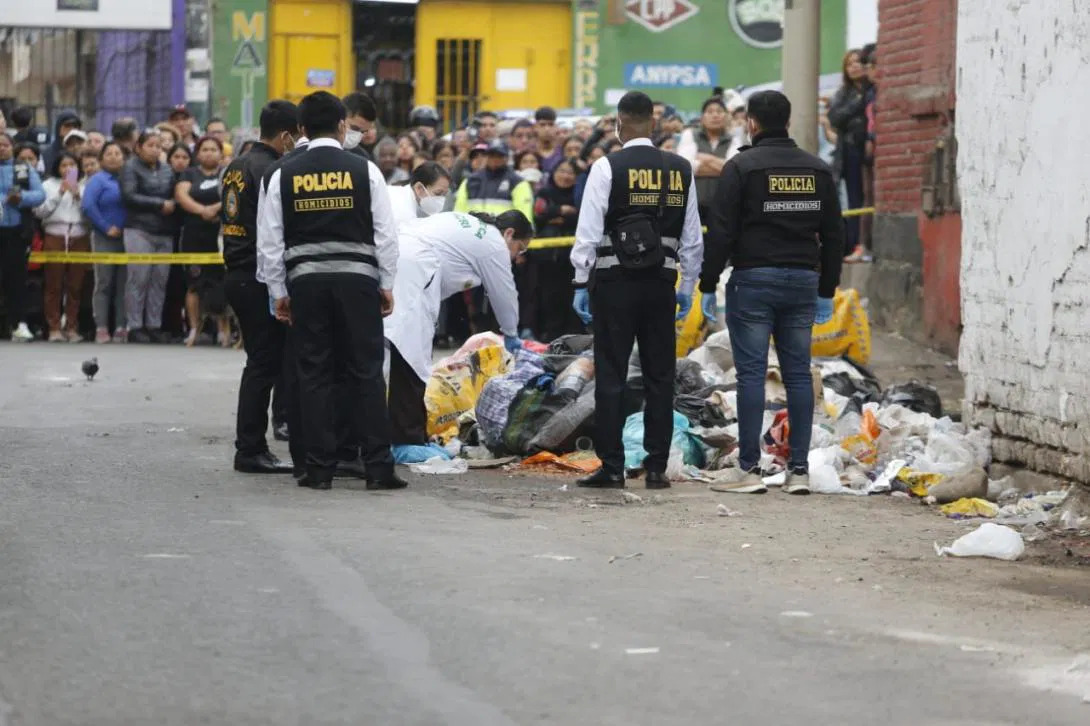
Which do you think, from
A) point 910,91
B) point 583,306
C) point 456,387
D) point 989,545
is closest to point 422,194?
point 456,387

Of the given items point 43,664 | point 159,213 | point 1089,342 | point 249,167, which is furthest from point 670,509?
point 159,213

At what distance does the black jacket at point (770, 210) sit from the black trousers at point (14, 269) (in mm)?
11172

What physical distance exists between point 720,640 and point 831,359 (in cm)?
779

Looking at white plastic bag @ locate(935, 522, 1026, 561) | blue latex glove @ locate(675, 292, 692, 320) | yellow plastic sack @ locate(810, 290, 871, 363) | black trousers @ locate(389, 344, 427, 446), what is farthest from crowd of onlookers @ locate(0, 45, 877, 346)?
white plastic bag @ locate(935, 522, 1026, 561)

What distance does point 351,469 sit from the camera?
34.8ft

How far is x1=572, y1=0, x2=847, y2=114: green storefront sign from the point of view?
33.1m

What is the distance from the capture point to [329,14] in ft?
105

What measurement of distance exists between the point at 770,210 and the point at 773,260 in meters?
0.26

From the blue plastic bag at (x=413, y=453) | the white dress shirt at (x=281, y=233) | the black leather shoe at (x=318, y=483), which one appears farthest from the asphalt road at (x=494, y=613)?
the white dress shirt at (x=281, y=233)

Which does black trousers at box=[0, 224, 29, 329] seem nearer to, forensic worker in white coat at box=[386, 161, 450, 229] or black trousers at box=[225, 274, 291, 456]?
forensic worker in white coat at box=[386, 161, 450, 229]

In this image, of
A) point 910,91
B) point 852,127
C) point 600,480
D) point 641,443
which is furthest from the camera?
point 852,127

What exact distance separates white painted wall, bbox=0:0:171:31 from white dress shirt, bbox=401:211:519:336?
19494 mm

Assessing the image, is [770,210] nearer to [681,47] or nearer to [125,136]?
[125,136]

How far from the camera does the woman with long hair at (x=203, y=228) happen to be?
776 inches
